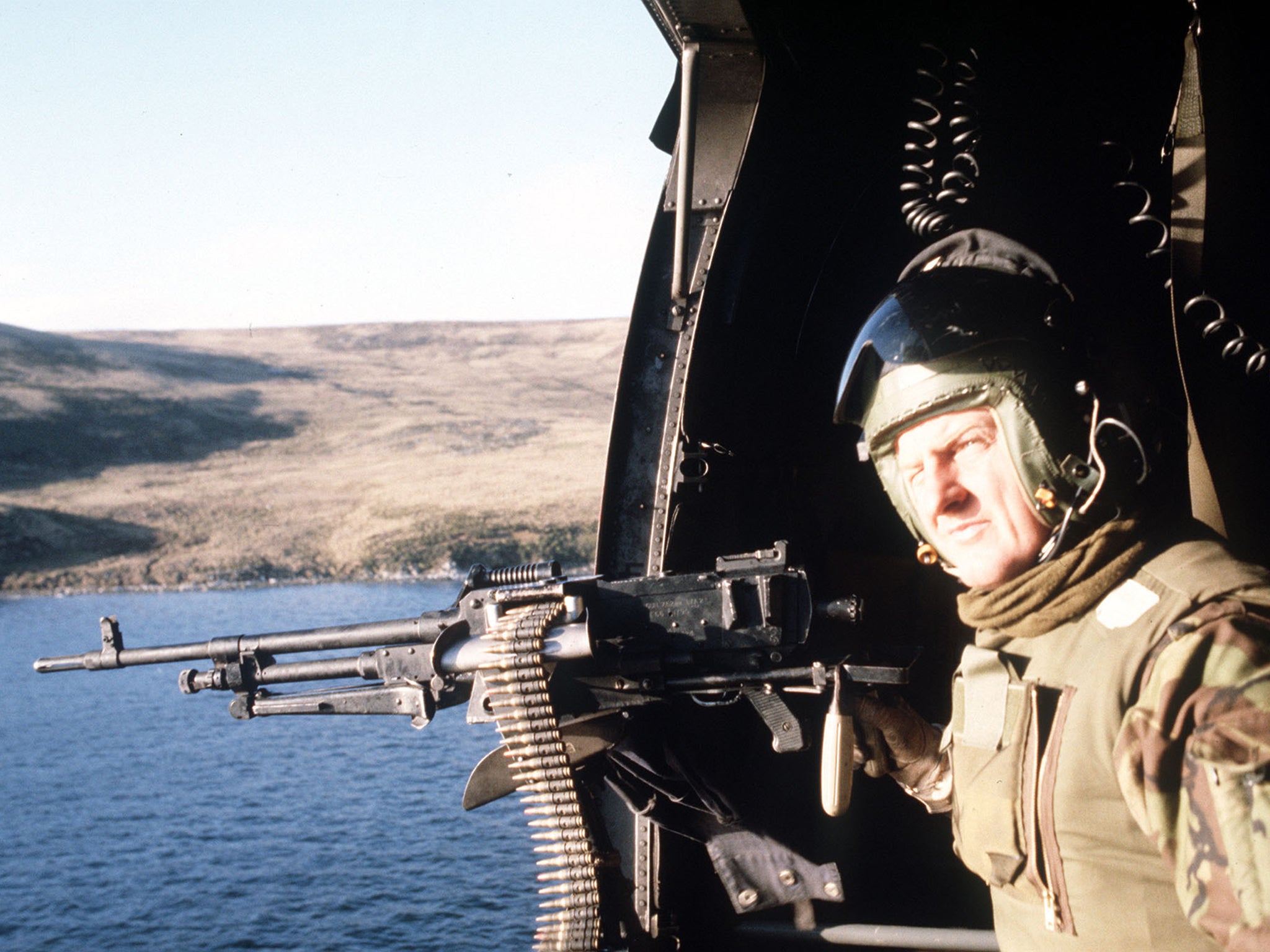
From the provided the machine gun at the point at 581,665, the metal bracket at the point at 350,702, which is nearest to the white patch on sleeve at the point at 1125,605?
the machine gun at the point at 581,665

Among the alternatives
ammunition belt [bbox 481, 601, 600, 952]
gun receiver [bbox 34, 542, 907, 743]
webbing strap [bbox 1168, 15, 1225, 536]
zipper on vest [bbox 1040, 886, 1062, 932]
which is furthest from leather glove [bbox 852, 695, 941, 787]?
ammunition belt [bbox 481, 601, 600, 952]

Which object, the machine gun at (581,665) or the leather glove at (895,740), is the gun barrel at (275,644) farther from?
the leather glove at (895,740)

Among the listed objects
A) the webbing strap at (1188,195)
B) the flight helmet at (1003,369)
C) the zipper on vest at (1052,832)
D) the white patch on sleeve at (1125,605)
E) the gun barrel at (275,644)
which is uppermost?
the webbing strap at (1188,195)

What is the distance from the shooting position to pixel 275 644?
17.9 feet

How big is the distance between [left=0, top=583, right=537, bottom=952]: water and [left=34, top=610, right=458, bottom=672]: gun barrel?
404 cm

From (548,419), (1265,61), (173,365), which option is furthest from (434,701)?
(173,365)

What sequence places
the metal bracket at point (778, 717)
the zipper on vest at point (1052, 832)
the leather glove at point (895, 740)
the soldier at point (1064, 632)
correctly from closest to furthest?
the soldier at point (1064, 632)
the zipper on vest at point (1052, 832)
the leather glove at point (895, 740)
the metal bracket at point (778, 717)

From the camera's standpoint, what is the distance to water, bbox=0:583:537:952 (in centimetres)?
916

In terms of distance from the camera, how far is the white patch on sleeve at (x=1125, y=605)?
→ 238cm

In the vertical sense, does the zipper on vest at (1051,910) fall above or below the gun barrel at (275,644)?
below

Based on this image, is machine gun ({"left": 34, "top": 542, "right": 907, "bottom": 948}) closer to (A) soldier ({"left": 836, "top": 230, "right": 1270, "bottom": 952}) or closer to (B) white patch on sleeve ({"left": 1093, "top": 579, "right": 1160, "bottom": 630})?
(A) soldier ({"left": 836, "top": 230, "right": 1270, "bottom": 952})

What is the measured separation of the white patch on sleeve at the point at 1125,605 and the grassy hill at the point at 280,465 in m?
12.4

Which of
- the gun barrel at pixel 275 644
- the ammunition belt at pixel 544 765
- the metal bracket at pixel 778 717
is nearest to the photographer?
the metal bracket at pixel 778 717

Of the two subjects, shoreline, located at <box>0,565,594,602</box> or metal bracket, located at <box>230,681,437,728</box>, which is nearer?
metal bracket, located at <box>230,681,437,728</box>
